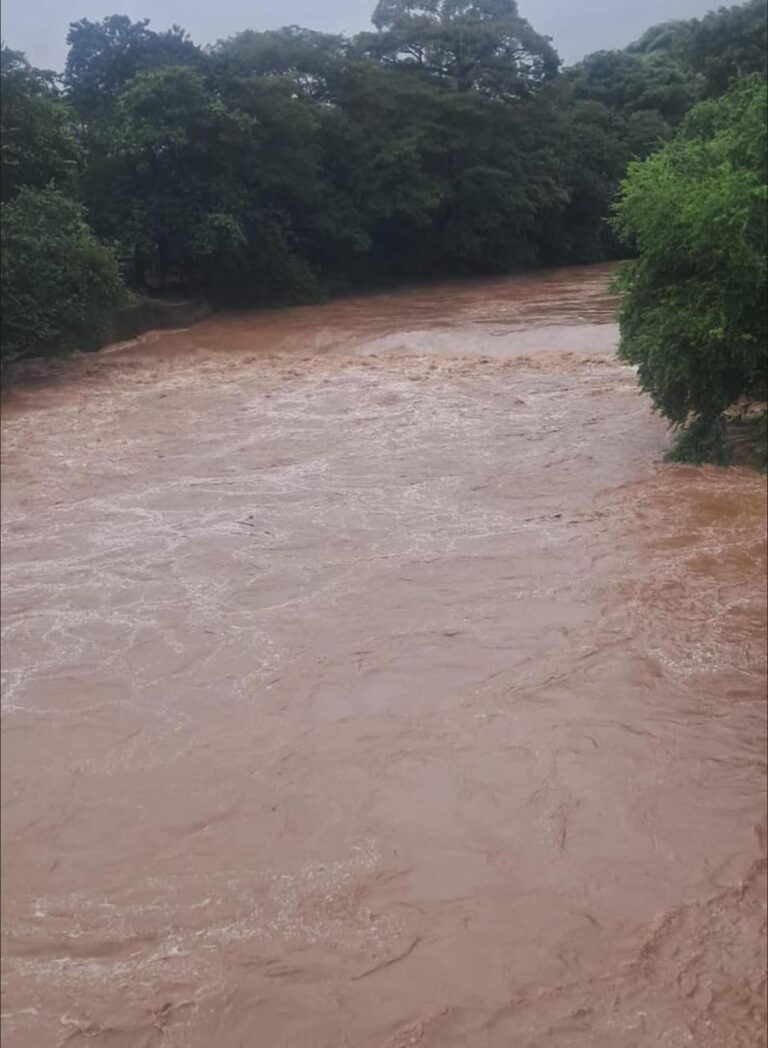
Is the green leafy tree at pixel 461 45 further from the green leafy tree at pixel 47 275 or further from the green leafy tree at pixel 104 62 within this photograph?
the green leafy tree at pixel 47 275

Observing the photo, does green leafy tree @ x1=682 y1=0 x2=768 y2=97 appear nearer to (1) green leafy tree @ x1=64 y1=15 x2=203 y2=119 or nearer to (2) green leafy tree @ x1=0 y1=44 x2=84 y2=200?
(1) green leafy tree @ x1=64 y1=15 x2=203 y2=119

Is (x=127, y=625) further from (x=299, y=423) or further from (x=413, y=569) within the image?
(x=299, y=423)

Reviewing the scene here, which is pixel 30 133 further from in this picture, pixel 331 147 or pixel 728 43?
pixel 728 43

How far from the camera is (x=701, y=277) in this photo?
11.2 metres

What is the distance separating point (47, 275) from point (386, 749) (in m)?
14.8

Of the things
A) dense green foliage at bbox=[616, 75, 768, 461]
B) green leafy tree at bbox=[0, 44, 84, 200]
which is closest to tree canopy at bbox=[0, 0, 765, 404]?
green leafy tree at bbox=[0, 44, 84, 200]

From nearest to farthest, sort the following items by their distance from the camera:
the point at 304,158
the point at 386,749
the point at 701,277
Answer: the point at 386,749, the point at 701,277, the point at 304,158

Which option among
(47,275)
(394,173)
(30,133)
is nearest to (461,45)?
(394,173)

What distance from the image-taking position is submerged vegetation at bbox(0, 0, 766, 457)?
11266 millimetres

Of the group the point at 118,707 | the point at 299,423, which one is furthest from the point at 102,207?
the point at 118,707

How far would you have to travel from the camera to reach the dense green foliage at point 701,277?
1045 cm

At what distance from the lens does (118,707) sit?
21.9ft

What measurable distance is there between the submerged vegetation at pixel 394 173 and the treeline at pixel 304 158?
0.21 ft

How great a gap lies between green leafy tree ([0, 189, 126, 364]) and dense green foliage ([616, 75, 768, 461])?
10.5 meters
